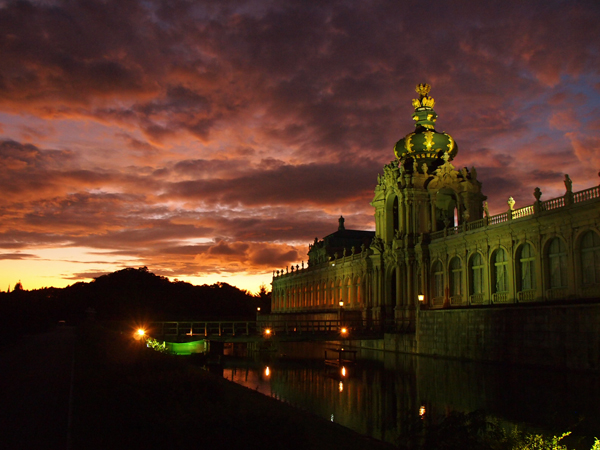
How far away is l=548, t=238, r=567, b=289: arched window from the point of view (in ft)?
129

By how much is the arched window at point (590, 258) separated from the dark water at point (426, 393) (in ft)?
26.8

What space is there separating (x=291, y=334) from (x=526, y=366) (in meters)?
20.6

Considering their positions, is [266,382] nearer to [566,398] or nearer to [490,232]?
[566,398]

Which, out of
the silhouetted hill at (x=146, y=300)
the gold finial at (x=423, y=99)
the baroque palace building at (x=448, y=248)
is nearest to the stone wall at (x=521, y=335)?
the baroque palace building at (x=448, y=248)

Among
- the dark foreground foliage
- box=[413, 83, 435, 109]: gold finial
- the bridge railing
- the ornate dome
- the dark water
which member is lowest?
the dark water

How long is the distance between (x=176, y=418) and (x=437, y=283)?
156 ft

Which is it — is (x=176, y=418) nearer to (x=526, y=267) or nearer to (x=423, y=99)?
(x=526, y=267)

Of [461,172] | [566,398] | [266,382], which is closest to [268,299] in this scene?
[461,172]

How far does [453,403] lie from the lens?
24.5 m

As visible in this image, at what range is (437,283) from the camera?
55.8 metres

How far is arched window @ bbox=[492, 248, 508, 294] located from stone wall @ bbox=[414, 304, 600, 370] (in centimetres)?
589

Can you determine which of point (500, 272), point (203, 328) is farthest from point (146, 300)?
point (500, 272)

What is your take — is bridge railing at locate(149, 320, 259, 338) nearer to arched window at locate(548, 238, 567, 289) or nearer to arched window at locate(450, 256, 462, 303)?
arched window at locate(450, 256, 462, 303)

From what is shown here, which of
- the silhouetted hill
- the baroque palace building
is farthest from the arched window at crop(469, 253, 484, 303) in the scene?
the silhouetted hill
